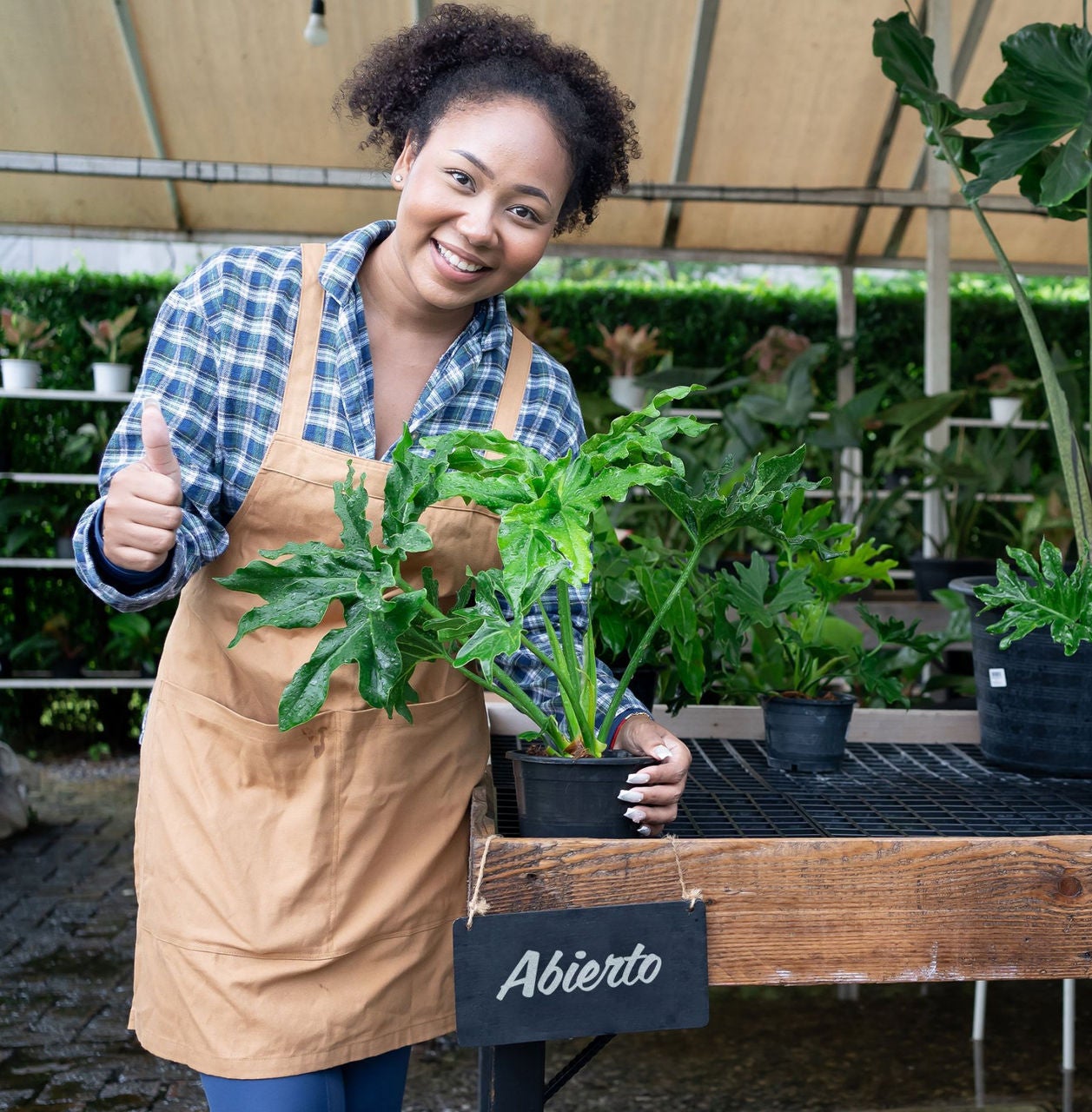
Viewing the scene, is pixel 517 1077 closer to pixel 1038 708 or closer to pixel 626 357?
pixel 1038 708

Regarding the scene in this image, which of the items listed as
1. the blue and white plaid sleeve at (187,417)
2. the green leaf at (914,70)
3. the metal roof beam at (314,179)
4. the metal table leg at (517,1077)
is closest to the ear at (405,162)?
the blue and white plaid sleeve at (187,417)

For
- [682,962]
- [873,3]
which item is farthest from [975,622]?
[873,3]

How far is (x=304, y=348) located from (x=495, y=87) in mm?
367

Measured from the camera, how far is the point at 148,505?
113 centimetres

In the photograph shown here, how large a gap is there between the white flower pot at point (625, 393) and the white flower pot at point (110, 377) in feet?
7.45

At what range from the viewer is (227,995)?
1284 millimetres

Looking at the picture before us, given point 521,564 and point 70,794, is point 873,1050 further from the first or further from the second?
point 70,794

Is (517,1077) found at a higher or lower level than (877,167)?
lower

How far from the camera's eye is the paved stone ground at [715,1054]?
103 inches

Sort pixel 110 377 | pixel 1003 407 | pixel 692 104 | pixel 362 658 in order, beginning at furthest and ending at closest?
1. pixel 1003 407
2. pixel 110 377
3. pixel 692 104
4. pixel 362 658

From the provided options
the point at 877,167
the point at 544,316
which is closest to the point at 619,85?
the point at 877,167

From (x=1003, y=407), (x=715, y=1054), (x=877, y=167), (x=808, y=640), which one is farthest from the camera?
(x=1003, y=407)

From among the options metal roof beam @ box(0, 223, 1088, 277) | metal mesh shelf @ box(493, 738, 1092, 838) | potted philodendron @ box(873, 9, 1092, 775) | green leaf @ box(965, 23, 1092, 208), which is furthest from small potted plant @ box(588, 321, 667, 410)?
metal mesh shelf @ box(493, 738, 1092, 838)

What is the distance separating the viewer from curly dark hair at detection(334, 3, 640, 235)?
1393 mm
